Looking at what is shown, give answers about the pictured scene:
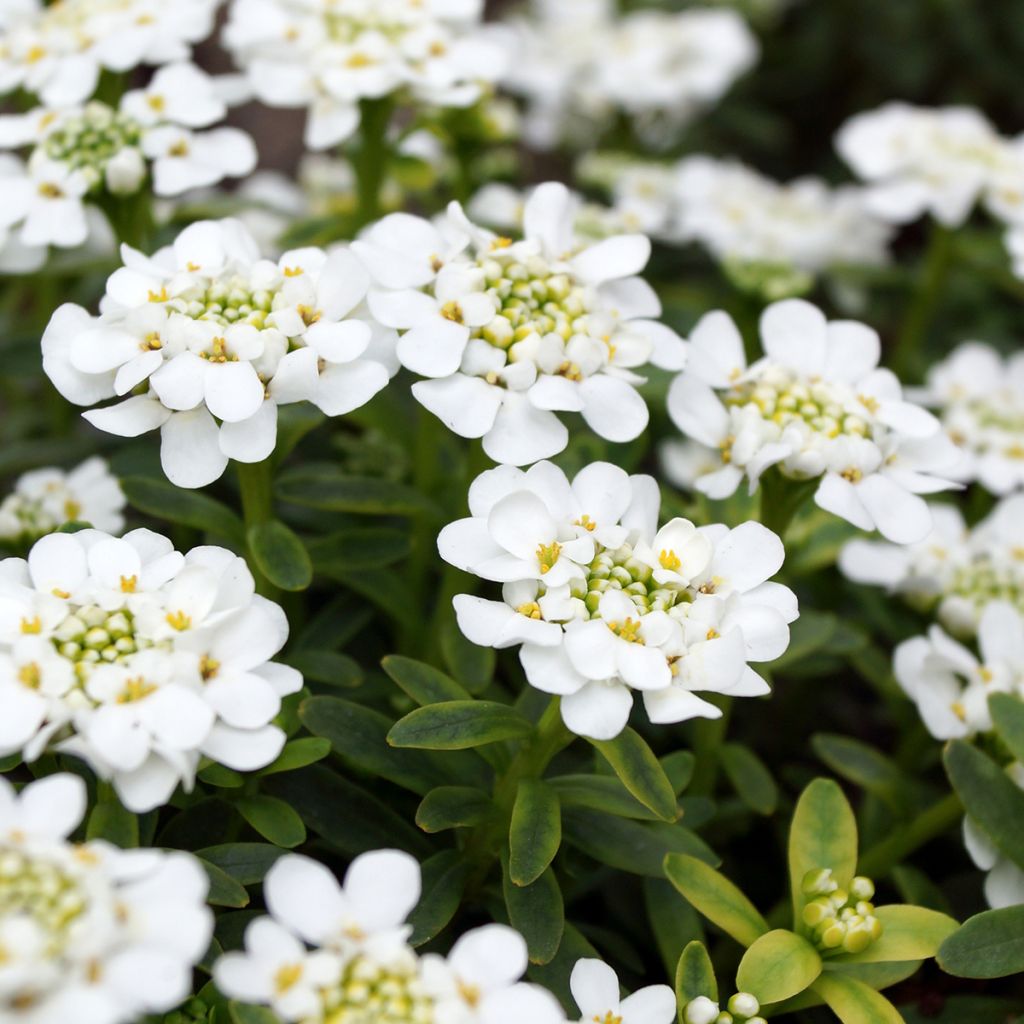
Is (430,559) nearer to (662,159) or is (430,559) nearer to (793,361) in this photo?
(793,361)

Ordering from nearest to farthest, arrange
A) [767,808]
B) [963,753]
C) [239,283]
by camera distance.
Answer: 1. [239,283]
2. [963,753]
3. [767,808]

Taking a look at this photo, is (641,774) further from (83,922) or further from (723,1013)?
(83,922)

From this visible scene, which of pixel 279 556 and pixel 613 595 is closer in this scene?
pixel 613 595

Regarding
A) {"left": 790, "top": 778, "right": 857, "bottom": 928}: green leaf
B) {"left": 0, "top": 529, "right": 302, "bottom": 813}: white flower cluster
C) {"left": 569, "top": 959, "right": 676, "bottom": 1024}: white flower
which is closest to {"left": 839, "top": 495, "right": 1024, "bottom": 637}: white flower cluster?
{"left": 790, "top": 778, "right": 857, "bottom": 928}: green leaf

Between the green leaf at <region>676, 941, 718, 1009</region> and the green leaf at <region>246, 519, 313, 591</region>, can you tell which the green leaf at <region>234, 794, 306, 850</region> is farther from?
the green leaf at <region>676, 941, 718, 1009</region>

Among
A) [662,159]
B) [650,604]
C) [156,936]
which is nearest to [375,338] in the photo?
[650,604]

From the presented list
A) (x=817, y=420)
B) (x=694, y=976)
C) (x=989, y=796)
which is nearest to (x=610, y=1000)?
(x=694, y=976)
